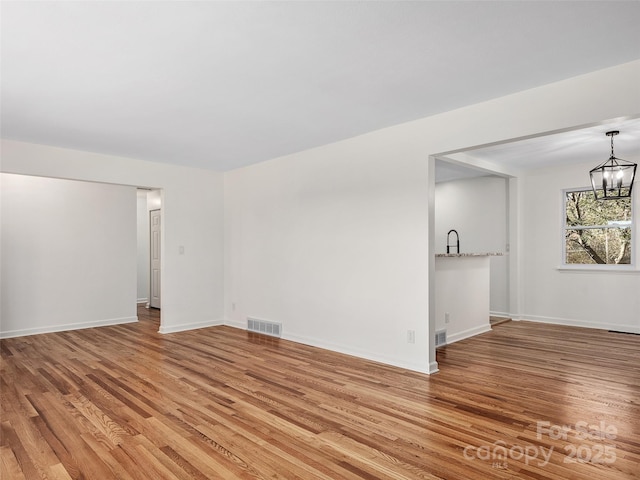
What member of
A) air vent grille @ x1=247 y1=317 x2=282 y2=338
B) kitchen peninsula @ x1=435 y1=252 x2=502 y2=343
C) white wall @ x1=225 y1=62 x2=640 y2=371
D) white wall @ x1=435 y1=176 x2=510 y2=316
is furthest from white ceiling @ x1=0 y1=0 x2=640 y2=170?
white wall @ x1=435 y1=176 x2=510 y2=316

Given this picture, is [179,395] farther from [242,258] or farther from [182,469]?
[242,258]

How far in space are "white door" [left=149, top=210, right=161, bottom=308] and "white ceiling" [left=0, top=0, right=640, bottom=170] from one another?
4301 mm

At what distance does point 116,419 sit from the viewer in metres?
2.94

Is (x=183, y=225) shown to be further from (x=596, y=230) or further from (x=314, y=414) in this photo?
(x=596, y=230)

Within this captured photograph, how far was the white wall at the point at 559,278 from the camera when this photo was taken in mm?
5988

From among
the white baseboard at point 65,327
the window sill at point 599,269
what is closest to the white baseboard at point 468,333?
the window sill at point 599,269

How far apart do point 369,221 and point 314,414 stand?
2274mm

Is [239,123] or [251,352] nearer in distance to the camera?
[239,123]

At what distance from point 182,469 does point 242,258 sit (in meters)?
4.28

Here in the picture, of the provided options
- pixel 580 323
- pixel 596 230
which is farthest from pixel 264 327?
pixel 596 230

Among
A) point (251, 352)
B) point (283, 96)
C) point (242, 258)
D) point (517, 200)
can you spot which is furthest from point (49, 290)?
point (517, 200)

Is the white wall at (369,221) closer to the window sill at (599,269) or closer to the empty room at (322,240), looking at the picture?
the empty room at (322,240)

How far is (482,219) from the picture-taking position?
292 inches

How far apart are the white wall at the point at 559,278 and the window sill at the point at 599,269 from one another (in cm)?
3
